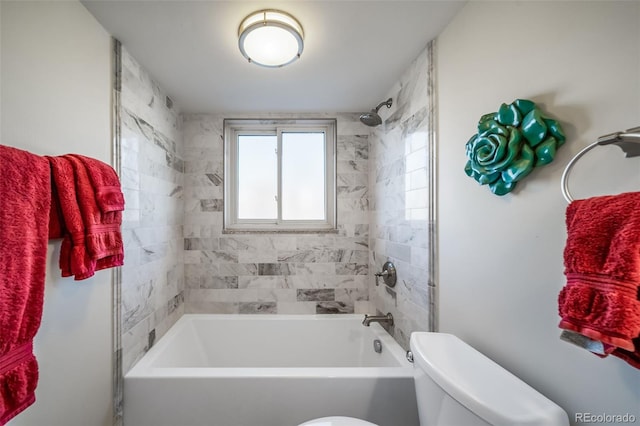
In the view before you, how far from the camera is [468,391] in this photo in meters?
0.66

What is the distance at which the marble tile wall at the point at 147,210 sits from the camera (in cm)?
125

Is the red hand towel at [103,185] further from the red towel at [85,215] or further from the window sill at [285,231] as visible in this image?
the window sill at [285,231]

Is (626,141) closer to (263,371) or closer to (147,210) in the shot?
(263,371)

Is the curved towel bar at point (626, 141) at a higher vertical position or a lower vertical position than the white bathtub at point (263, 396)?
higher

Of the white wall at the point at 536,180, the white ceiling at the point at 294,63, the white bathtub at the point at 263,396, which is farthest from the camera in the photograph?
the white bathtub at the point at 263,396

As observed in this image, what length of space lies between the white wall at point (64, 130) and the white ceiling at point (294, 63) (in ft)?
0.70

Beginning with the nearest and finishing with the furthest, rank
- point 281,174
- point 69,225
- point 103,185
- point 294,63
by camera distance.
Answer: point 69,225 → point 103,185 → point 294,63 → point 281,174

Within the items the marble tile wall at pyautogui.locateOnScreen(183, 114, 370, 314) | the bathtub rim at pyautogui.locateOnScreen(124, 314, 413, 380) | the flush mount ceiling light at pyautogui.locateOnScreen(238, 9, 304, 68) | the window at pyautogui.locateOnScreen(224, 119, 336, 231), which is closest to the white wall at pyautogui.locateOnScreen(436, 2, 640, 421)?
the bathtub rim at pyautogui.locateOnScreen(124, 314, 413, 380)

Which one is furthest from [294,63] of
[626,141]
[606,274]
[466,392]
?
[466,392]

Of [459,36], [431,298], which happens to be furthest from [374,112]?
[431,298]

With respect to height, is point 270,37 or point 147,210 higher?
point 270,37

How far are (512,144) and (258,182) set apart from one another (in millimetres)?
1804

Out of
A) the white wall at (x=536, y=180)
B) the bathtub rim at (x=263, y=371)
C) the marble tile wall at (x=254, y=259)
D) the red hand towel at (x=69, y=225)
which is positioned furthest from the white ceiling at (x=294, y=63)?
the bathtub rim at (x=263, y=371)

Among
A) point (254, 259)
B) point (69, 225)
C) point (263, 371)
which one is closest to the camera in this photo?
point (69, 225)
